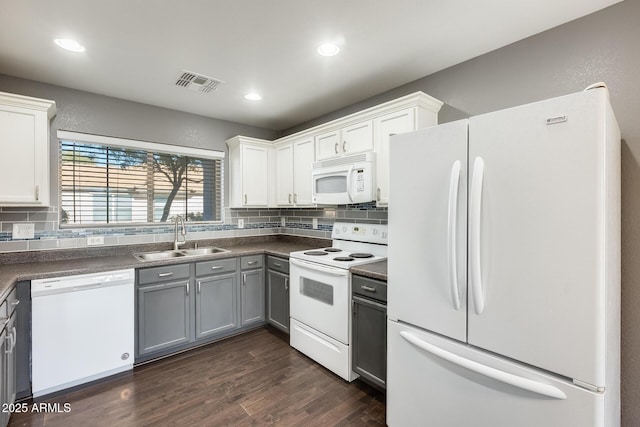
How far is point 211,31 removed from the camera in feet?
6.47

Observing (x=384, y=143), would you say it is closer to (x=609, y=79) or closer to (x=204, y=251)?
(x=609, y=79)

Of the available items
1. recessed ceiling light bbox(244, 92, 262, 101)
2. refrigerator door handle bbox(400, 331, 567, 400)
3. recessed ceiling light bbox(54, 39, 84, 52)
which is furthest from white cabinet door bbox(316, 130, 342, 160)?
recessed ceiling light bbox(54, 39, 84, 52)

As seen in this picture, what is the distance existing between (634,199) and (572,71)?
85cm

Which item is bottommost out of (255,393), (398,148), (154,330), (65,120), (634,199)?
(255,393)

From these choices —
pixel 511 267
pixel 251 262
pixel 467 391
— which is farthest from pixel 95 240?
pixel 511 267

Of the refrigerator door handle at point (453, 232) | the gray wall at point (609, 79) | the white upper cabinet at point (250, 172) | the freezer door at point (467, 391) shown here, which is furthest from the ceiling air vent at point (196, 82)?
the freezer door at point (467, 391)

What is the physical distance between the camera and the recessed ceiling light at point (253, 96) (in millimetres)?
3012

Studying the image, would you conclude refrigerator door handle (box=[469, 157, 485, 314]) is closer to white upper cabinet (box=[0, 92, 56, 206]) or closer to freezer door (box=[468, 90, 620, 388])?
freezer door (box=[468, 90, 620, 388])

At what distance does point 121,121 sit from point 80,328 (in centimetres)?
198

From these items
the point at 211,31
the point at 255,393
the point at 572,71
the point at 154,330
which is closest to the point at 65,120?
the point at 211,31

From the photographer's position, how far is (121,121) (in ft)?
10.1

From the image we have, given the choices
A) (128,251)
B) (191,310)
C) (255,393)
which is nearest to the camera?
(255,393)

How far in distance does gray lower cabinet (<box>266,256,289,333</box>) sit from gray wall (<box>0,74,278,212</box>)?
3.91ft

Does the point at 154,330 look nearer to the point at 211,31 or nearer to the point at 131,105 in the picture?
the point at 131,105
